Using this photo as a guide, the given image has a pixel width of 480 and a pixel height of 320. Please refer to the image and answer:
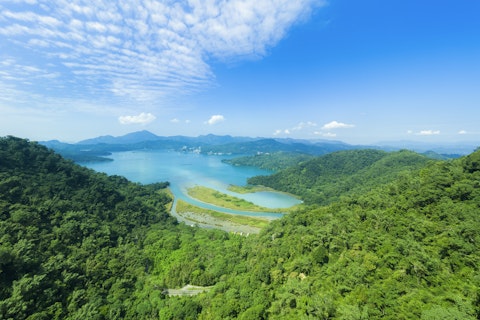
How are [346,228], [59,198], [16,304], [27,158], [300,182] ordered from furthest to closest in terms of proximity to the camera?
[300,182], [27,158], [59,198], [346,228], [16,304]

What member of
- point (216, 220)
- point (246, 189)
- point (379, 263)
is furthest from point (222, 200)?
point (379, 263)

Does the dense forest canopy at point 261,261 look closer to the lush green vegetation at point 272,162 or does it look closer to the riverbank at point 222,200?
the riverbank at point 222,200

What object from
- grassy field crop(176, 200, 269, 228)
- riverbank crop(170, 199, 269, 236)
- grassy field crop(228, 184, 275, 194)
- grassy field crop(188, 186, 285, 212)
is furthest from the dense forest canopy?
grassy field crop(228, 184, 275, 194)

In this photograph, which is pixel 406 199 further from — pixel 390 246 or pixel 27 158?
pixel 27 158

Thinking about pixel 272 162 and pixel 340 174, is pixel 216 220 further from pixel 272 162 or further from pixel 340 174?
pixel 272 162

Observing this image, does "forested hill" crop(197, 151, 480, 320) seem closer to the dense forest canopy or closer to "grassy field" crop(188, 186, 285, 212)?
the dense forest canopy

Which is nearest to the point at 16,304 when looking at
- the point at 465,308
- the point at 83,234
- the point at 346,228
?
the point at 83,234

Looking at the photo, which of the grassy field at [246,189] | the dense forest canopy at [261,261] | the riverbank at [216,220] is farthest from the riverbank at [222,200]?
the dense forest canopy at [261,261]
